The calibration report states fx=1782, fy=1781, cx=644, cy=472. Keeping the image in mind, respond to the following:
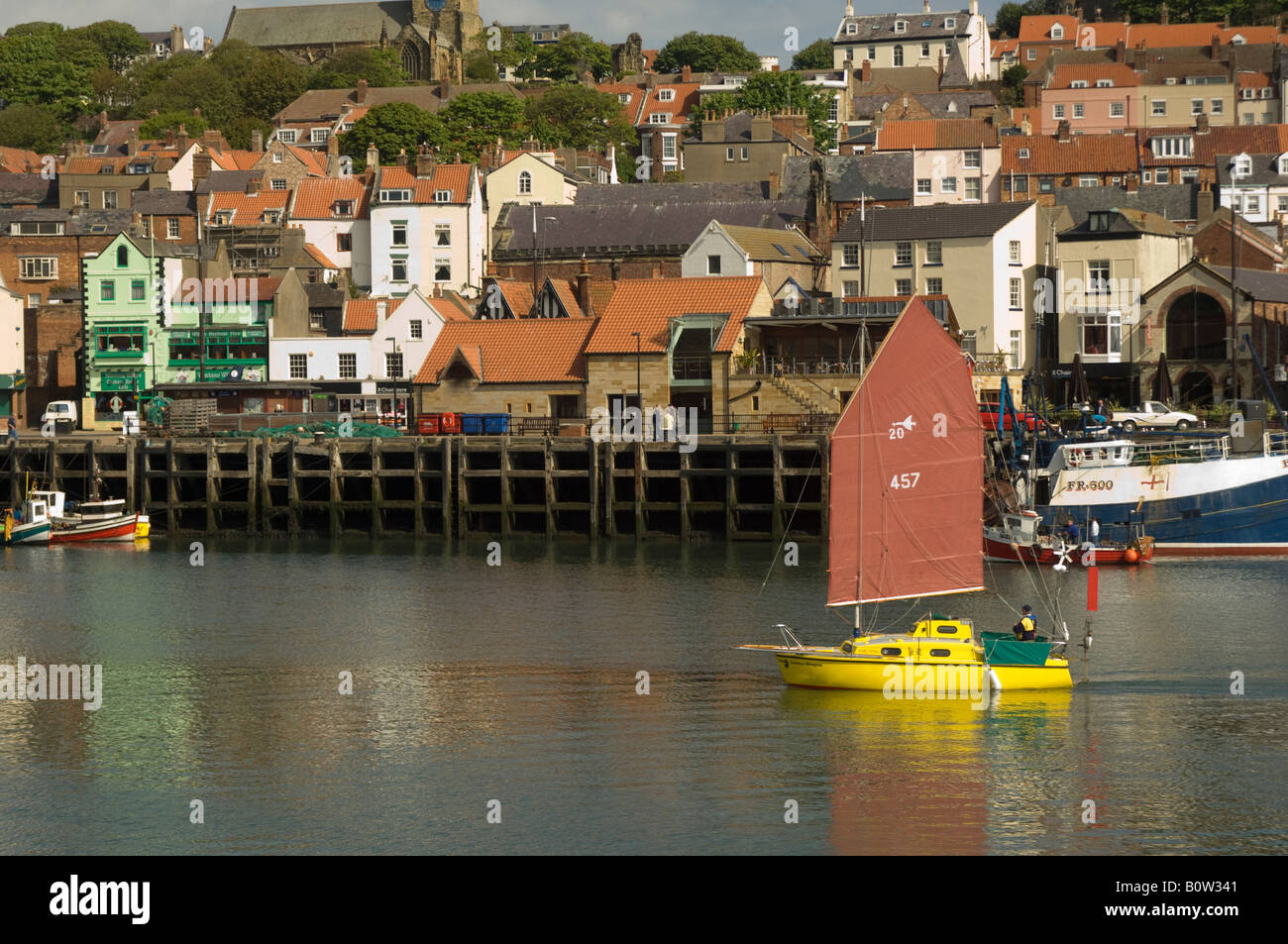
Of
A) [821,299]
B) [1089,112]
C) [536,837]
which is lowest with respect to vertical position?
[536,837]

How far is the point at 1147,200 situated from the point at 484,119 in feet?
191

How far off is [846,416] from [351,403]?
5771 cm

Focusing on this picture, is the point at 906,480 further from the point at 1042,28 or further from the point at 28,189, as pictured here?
the point at 1042,28

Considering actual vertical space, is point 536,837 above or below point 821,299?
below

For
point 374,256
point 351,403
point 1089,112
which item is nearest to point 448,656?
point 351,403

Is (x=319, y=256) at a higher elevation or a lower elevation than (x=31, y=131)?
lower

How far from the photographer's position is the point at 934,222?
9650cm

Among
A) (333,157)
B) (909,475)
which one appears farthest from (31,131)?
(909,475)

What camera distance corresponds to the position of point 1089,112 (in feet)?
523

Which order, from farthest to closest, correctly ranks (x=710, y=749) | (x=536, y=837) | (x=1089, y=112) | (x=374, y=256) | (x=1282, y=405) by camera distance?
(x=1089, y=112) → (x=374, y=256) → (x=1282, y=405) → (x=710, y=749) → (x=536, y=837)

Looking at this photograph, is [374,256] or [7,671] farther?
[374,256]

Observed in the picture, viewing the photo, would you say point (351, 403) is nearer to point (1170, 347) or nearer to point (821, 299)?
point (821, 299)

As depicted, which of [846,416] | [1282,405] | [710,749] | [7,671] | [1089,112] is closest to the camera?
[710,749]

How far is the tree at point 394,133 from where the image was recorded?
144 metres
